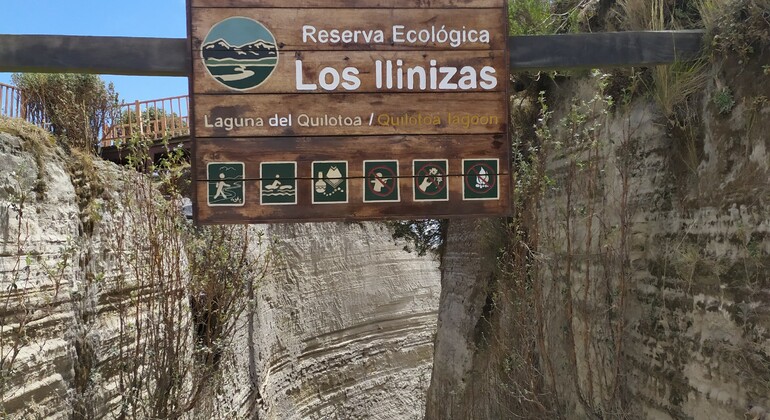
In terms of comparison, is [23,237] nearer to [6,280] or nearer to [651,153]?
[6,280]

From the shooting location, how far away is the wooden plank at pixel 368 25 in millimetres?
4004

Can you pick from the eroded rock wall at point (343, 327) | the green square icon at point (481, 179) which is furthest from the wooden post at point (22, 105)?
the green square icon at point (481, 179)

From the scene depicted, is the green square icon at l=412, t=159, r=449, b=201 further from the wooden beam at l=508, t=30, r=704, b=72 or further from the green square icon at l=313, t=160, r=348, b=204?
the wooden beam at l=508, t=30, r=704, b=72

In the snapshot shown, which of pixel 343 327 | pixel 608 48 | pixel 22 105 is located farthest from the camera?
pixel 343 327

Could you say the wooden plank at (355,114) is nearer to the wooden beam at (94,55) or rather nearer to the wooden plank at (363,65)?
the wooden plank at (363,65)

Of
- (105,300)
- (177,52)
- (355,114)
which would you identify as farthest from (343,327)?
(177,52)

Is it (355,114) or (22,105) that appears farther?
(22,105)

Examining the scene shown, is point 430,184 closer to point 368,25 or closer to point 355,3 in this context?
point 368,25

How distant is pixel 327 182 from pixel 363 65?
2.59ft

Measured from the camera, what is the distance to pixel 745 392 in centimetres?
352

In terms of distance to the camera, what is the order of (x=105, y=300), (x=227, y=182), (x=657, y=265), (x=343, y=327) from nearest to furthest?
1. (x=227, y=182)
2. (x=657, y=265)
3. (x=105, y=300)
4. (x=343, y=327)

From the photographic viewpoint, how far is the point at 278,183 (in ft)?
13.0

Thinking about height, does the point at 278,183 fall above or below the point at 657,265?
above

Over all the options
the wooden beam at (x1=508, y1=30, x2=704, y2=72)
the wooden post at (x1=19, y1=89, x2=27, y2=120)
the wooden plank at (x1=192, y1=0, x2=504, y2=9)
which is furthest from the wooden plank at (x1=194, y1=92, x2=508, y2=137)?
the wooden post at (x1=19, y1=89, x2=27, y2=120)
